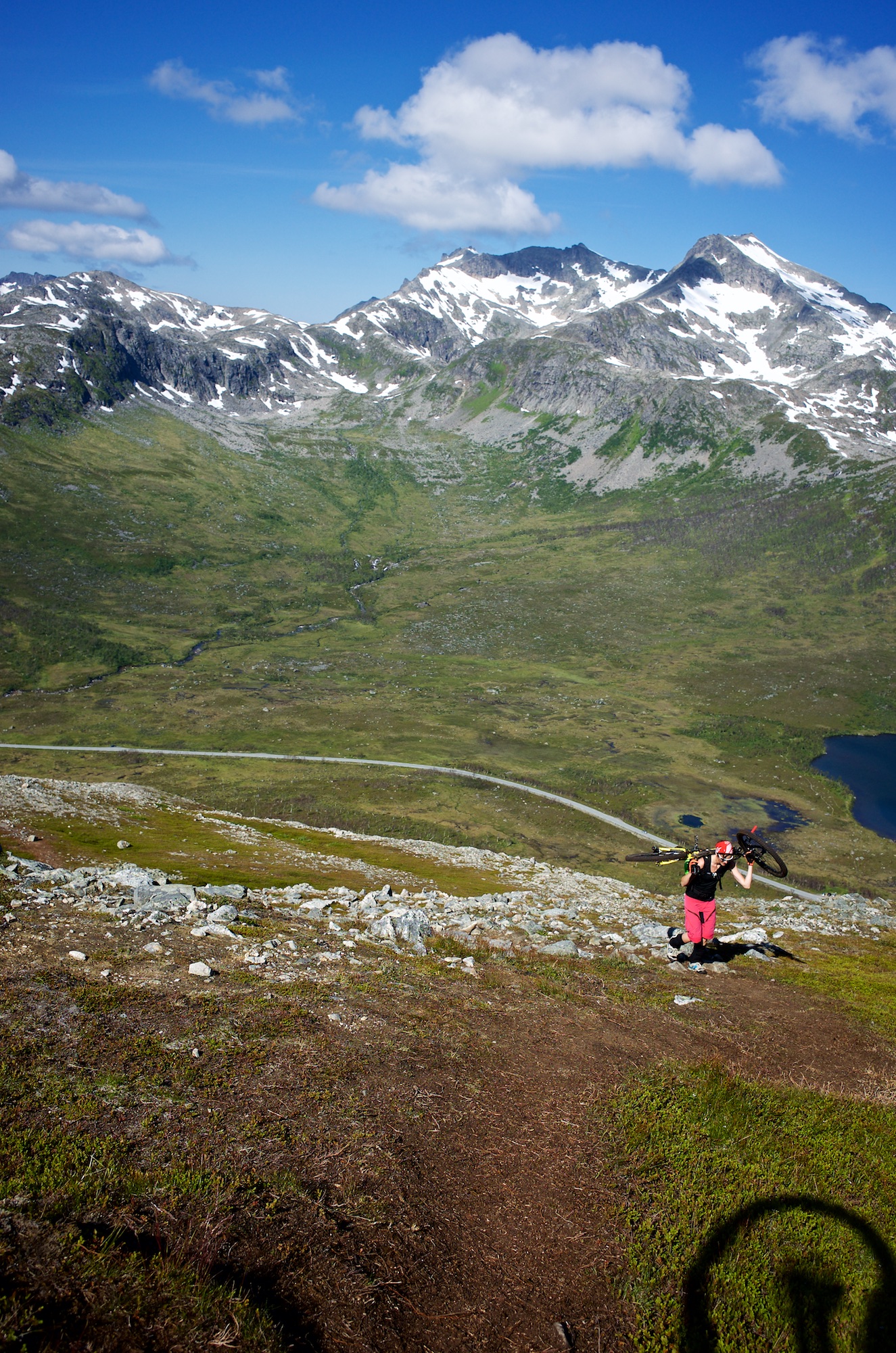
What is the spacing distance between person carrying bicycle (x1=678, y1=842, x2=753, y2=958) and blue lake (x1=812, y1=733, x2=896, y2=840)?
105628 millimetres

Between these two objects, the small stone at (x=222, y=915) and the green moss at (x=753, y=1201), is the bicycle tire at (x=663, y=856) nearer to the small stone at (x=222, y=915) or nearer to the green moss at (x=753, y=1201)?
the green moss at (x=753, y=1201)

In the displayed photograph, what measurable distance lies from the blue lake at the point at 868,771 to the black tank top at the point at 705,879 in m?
107

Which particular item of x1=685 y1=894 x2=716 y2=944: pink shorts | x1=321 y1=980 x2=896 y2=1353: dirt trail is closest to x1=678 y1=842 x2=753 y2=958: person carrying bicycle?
x1=685 y1=894 x2=716 y2=944: pink shorts

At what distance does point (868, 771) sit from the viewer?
13762cm

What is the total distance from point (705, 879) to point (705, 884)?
288 mm

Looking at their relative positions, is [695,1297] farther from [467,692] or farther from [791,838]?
[467,692]

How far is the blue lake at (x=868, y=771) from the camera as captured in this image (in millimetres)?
118938

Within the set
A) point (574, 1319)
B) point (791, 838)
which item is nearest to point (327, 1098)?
point (574, 1319)

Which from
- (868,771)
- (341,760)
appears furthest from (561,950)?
(868,771)

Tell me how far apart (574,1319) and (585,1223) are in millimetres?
1609

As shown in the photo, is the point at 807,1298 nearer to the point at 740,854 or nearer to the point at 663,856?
the point at 663,856

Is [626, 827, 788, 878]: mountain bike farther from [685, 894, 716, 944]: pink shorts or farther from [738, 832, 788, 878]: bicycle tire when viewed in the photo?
[685, 894, 716, 944]: pink shorts

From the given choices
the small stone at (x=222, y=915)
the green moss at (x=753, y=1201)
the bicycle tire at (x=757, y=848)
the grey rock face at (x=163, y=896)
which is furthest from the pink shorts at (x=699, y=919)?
the grey rock face at (x=163, y=896)

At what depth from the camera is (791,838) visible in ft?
350
